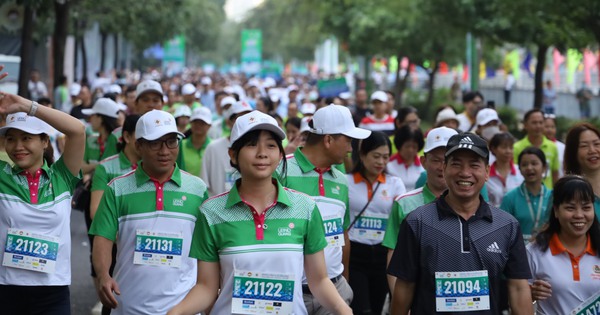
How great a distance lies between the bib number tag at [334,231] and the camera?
6.92 m

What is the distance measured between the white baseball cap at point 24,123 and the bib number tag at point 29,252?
0.59 meters

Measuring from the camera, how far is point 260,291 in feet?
16.1

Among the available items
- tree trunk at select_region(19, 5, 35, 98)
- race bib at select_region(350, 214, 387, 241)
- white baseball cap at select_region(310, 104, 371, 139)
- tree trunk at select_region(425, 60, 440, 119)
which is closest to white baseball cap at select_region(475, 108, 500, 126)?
race bib at select_region(350, 214, 387, 241)

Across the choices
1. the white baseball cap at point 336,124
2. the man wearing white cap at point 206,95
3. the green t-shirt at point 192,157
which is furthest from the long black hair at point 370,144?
the man wearing white cap at point 206,95

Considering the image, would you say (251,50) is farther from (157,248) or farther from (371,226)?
(157,248)

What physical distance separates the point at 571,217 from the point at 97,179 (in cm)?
348

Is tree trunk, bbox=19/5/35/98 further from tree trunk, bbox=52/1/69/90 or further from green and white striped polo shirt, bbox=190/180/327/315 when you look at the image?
green and white striped polo shirt, bbox=190/180/327/315

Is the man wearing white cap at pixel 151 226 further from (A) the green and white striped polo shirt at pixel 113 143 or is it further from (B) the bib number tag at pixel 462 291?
(A) the green and white striped polo shirt at pixel 113 143

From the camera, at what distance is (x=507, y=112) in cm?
3108

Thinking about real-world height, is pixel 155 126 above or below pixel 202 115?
below

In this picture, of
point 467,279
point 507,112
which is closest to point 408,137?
point 467,279

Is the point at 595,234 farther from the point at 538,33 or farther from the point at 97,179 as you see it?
the point at 538,33

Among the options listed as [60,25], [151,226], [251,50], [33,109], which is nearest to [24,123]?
[33,109]

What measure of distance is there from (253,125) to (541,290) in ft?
6.74
